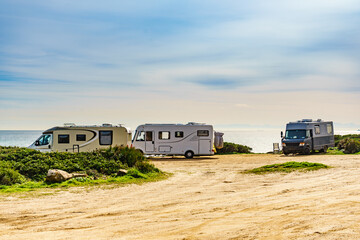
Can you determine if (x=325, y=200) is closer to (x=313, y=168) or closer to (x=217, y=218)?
(x=217, y=218)

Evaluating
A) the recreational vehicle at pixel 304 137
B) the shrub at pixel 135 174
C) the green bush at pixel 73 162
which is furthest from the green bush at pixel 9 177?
the recreational vehicle at pixel 304 137

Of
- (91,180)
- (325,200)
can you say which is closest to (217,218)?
(325,200)

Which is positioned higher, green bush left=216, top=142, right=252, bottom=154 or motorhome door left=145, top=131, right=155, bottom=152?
motorhome door left=145, top=131, right=155, bottom=152

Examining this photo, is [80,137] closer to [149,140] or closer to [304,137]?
[149,140]

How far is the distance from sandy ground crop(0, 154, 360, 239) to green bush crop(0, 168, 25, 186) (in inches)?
Result: 83.3

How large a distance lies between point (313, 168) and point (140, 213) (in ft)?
35.5

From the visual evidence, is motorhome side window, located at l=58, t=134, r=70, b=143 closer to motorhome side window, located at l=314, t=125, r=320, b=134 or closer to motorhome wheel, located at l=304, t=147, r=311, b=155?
motorhome wheel, located at l=304, t=147, r=311, b=155

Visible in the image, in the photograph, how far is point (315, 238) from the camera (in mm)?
6832

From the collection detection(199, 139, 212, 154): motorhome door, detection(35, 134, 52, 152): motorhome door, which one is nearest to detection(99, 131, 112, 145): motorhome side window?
detection(35, 134, 52, 152): motorhome door

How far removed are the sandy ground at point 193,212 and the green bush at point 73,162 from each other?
2.69 m

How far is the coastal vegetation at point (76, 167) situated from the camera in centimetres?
1391

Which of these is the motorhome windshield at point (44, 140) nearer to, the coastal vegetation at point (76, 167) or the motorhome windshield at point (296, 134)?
the coastal vegetation at point (76, 167)

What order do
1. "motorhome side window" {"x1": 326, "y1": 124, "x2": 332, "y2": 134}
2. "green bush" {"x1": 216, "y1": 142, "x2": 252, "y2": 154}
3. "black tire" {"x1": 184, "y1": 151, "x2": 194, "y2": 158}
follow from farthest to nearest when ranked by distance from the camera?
"green bush" {"x1": 216, "y1": 142, "x2": 252, "y2": 154} → "motorhome side window" {"x1": 326, "y1": 124, "x2": 332, "y2": 134} → "black tire" {"x1": 184, "y1": 151, "x2": 194, "y2": 158}

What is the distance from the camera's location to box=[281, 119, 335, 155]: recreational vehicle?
30.3m
